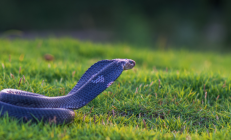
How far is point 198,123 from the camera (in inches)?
109

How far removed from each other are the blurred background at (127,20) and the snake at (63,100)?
956cm

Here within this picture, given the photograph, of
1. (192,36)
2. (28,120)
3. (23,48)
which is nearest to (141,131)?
(28,120)

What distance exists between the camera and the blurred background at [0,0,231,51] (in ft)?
40.5

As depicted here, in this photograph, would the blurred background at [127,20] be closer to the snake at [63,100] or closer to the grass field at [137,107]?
the grass field at [137,107]

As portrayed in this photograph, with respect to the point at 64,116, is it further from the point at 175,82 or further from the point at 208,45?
the point at 208,45

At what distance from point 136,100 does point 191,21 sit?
34.9 feet

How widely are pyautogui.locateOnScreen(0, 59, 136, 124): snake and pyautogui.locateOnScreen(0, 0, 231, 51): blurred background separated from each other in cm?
956

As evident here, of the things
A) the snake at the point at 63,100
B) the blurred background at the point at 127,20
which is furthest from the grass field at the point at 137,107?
the blurred background at the point at 127,20

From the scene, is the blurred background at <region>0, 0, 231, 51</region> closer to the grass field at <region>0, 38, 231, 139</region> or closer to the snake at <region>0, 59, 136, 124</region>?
the grass field at <region>0, 38, 231, 139</region>

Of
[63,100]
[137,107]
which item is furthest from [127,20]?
[63,100]

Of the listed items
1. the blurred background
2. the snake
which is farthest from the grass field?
the blurred background

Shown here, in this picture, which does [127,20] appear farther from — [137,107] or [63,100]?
[63,100]

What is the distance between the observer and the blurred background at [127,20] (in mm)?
12359

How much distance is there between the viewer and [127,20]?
499 inches
